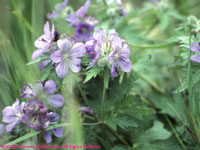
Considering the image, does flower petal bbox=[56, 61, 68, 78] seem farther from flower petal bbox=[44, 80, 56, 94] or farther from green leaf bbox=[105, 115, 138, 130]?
green leaf bbox=[105, 115, 138, 130]

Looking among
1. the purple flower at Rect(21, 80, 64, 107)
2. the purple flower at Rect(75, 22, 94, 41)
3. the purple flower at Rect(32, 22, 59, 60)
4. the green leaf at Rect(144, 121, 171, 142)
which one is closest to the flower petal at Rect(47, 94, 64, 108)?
the purple flower at Rect(21, 80, 64, 107)

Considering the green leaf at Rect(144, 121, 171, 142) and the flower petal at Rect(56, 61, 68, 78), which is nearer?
the flower petal at Rect(56, 61, 68, 78)

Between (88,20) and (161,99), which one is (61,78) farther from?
(161,99)

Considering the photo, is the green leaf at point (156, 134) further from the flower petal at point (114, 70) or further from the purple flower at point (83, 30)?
the purple flower at point (83, 30)

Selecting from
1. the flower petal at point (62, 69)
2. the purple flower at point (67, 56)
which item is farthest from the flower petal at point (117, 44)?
the flower petal at point (62, 69)

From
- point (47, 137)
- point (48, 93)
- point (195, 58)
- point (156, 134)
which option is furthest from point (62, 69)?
point (156, 134)

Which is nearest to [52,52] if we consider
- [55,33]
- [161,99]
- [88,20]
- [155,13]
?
[55,33]

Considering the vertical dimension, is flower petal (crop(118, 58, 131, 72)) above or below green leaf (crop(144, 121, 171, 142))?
above
